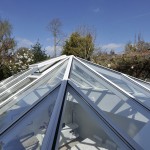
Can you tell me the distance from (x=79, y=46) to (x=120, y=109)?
19.5 metres

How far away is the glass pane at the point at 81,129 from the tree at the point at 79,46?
18775mm

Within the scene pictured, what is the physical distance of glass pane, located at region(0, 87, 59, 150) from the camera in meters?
1.71

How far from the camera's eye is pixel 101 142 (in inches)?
74.9

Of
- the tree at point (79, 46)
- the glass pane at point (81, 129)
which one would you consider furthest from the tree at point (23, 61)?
the glass pane at point (81, 129)

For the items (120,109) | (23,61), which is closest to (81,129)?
(120,109)

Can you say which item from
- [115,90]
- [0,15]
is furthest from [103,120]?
[0,15]

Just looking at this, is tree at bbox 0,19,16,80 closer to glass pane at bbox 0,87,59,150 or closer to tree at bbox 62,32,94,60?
tree at bbox 62,32,94,60

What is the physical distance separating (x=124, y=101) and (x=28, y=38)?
96.7ft

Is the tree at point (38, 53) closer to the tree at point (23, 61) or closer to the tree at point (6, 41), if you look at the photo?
the tree at point (23, 61)

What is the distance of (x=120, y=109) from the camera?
2.32 m

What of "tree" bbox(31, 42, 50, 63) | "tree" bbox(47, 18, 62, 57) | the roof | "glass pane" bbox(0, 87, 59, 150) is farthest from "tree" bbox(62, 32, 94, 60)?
"glass pane" bbox(0, 87, 59, 150)

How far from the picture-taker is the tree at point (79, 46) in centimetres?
2130

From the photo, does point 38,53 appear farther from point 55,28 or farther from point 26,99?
point 26,99

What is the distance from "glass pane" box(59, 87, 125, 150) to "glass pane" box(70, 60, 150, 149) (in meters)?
0.15
